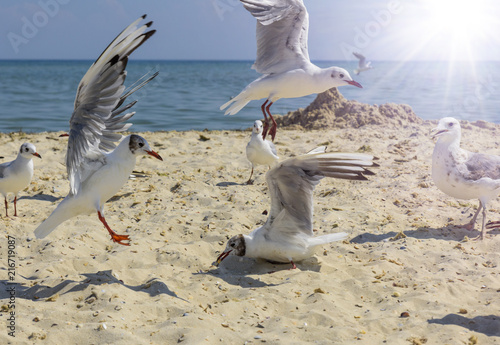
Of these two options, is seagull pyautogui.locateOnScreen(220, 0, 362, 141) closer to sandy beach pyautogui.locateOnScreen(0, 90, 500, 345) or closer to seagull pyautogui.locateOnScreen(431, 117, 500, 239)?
seagull pyautogui.locateOnScreen(431, 117, 500, 239)

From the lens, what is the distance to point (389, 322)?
3.45 m

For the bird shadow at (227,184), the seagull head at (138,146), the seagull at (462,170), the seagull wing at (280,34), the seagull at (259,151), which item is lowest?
the bird shadow at (227,184)

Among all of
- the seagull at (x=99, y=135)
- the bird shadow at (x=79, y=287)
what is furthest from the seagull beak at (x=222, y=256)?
the seagull at (x=99, y=135)

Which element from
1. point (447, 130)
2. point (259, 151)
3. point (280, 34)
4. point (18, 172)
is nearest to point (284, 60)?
point (280, 34)

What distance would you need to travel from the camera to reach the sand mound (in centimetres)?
1079

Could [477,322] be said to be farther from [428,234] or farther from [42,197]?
[42,197]

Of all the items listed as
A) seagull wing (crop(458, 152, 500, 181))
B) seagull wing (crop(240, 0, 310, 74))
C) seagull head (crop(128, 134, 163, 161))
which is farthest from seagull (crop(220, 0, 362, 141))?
seagull head (crop(128, 134, 163, 161))

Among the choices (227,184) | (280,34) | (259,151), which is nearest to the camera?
(280,34)

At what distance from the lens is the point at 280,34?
19.4 feet

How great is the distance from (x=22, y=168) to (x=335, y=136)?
224 inches

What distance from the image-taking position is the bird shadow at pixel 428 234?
199 inches

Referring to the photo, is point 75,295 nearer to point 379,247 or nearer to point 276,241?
point 276,241

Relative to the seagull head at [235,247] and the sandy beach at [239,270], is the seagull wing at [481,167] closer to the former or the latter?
the sandy beach at [239,270]

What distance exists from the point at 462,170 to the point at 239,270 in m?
2.55
